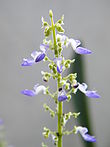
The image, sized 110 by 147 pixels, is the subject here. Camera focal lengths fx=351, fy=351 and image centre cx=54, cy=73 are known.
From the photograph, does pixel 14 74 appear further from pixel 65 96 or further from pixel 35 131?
pixel 65 96

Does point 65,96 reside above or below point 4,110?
below

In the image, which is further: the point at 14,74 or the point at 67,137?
the point at 67,137

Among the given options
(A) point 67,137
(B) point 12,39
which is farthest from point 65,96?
(A) point 67,137

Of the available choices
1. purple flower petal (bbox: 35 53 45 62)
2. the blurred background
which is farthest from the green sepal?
the blurred background

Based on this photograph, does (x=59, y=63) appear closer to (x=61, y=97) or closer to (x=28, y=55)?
(x=61, y=97)

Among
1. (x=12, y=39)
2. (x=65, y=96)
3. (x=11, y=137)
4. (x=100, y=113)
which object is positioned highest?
(x=12, y=39)

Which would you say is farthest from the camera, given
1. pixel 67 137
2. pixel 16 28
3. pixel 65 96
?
pixel 67 137

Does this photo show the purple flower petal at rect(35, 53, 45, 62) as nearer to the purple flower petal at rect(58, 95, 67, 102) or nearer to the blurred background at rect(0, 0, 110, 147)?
the purple flower petal at rect(58, 95, 67, 102)

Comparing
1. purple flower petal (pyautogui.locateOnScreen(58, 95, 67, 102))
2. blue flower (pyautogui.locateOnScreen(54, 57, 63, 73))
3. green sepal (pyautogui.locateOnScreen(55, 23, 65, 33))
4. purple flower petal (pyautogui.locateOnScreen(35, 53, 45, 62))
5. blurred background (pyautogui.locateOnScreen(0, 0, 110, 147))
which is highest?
blurred background (pyautogui.locateOnScreen(0, 0, 110, 147))

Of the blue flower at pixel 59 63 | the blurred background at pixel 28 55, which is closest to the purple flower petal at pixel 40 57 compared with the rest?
the blue flower at pixel 59 63

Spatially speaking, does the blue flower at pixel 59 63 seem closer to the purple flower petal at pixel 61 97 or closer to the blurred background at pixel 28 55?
the purple flower petal at pixel 61 97
